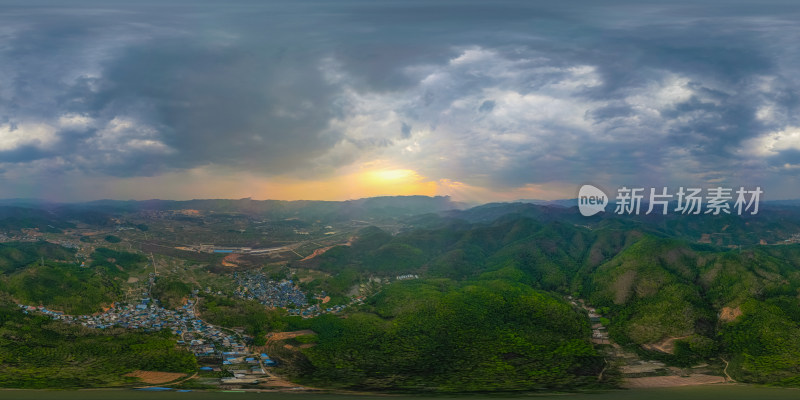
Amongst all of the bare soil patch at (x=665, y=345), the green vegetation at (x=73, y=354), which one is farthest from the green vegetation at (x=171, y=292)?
the bare soil patch at (x=665, y=345)

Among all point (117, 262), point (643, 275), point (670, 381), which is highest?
point (643, 275)

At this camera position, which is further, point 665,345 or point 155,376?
point 665,345

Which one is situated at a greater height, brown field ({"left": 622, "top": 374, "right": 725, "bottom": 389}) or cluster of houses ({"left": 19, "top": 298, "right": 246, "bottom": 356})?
cluster of houses ({"left": 19, "top": 298, "right": 246, "bottom": 356})

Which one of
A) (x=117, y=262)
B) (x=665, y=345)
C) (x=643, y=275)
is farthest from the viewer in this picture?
(x=117, y=262)

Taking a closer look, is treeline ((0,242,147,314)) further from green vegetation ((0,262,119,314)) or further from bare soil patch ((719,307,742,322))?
bare soil patch ((719,307,742,322))

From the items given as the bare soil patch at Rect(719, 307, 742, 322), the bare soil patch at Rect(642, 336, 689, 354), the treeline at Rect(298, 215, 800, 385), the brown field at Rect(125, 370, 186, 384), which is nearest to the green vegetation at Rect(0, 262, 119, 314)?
the brown field at Rect(125, 370, 186, 384)

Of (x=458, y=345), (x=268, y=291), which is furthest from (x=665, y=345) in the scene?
(x=268, y=291)

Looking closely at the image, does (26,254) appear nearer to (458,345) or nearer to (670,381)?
(458,345)
